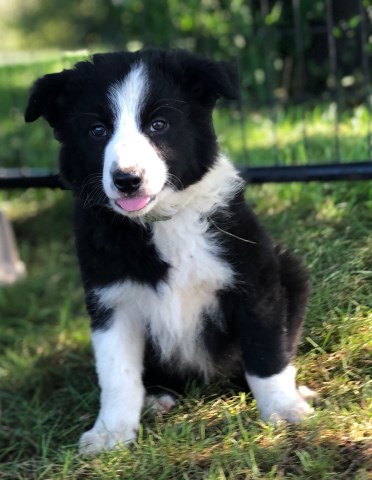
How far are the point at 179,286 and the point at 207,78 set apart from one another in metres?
0.79

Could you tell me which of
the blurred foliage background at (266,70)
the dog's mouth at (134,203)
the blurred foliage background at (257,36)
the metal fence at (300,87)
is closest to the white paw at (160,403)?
the dog's mouth at (134,203)

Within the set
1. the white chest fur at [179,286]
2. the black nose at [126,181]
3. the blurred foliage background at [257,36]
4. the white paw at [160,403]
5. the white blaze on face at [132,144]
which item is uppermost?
the blurred foliage background at [257,36]

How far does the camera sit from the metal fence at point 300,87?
14.3 ft

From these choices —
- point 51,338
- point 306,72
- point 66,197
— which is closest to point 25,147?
point 66,197

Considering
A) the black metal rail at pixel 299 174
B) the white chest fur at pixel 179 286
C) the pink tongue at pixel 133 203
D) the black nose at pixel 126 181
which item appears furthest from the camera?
the black metal rail at pixel 299 174

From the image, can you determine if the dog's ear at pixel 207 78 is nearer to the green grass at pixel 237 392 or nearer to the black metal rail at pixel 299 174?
the black metal rail at pixel 299 174

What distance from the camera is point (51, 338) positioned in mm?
4395

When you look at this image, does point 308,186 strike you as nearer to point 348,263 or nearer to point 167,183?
point 348,263

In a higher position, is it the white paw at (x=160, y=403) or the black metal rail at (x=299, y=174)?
the black metal rail at (x=299, y=174)

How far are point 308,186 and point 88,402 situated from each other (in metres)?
1.90

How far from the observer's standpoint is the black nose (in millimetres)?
2479

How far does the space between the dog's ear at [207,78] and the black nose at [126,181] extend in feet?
1.65

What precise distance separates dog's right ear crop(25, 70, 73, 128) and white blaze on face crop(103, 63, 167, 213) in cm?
26

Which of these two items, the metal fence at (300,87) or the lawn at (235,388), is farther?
the metal fence at (300,87)
